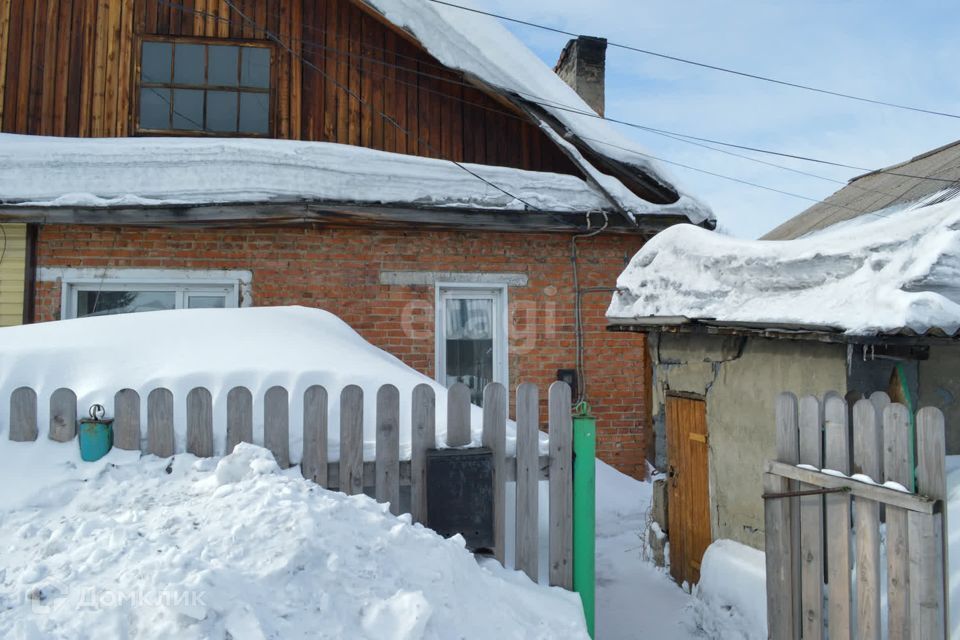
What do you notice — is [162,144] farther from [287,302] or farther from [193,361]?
[193,361]

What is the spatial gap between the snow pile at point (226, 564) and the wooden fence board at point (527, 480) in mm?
344

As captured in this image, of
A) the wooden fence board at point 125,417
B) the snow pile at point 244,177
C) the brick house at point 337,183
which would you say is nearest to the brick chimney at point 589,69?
the brick house at point 337,183

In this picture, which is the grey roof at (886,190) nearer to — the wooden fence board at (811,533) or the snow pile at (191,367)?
the wooden fence board at (811,533)

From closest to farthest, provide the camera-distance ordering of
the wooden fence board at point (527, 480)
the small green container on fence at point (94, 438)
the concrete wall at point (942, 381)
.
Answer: the small green container on fence at point (94, 438), the wooden fence board at point (527, 480), the concrete wall at point (942, 381)

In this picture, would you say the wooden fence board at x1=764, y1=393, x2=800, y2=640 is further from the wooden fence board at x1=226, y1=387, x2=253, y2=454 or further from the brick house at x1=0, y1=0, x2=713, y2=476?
the brick house at x1=0, y1=0, x2=713, y2=476

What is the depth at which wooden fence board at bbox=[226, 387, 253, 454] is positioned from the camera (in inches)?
111

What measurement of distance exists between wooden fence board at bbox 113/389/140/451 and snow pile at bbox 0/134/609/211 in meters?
3.98

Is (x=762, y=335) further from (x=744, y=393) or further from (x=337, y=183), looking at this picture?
(x=337, y=183)

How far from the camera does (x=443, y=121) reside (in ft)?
25.4

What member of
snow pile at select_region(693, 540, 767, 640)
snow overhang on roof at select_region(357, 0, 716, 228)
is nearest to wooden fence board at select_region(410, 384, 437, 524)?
snow pile at select_region(693, 540, 767, 640)

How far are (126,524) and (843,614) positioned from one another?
2730mm

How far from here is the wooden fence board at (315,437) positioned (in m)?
2.90

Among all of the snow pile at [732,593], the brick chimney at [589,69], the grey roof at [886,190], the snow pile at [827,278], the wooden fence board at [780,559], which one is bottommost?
the snow pile at [732,593]

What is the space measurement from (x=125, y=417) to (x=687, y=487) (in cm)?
374
